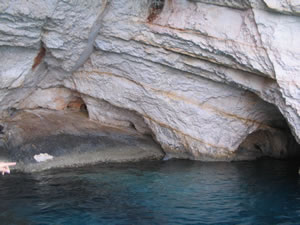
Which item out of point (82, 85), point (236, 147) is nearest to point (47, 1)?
point (82, 85)

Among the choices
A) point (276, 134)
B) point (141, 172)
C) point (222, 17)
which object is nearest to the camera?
point (222, 17)

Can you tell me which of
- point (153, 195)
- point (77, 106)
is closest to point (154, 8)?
point (77, 106)

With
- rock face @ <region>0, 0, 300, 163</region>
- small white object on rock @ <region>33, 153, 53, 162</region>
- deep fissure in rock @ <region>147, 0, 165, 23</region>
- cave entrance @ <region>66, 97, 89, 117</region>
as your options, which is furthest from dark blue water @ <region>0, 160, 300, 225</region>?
deep fissure in rock @ <region>147, 0, 165, 23</region>

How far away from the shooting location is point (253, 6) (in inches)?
367

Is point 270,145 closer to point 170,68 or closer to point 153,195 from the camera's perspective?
point 170,68

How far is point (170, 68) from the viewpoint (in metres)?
11.4

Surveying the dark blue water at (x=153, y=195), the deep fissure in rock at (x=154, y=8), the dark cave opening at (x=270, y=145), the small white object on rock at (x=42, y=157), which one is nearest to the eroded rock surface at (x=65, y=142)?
the small white object on rock at (x=42, y=157)

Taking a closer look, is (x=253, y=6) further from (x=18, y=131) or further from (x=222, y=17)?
(x=18, y=131)

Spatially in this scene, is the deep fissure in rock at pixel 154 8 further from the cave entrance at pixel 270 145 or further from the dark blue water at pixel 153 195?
the cave entrance at pixel 270 145

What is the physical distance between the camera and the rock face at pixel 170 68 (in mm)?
9484

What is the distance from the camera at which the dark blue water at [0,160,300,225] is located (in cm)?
737

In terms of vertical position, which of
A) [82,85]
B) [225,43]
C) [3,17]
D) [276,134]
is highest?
[3,17]

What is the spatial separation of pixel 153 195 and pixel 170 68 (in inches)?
177

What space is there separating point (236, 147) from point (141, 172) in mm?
3772
